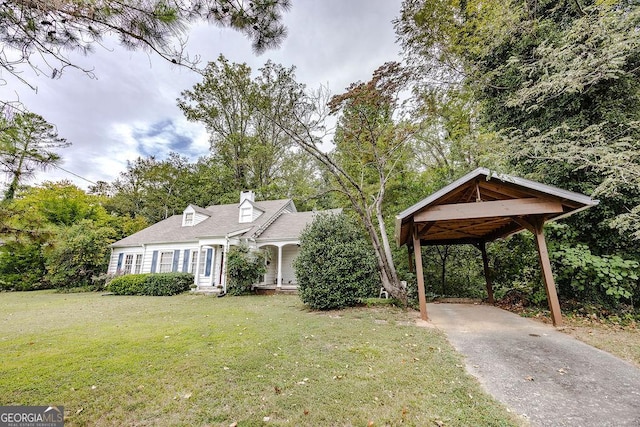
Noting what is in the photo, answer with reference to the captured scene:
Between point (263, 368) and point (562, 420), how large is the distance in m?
3.25

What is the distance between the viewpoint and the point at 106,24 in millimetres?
2789

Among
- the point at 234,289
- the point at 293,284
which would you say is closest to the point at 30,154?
the point at 234,289

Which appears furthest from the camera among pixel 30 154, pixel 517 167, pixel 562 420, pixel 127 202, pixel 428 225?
pixel 127 202

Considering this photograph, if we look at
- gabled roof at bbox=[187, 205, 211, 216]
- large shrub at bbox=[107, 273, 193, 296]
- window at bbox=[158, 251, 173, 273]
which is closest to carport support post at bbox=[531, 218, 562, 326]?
large shrub at bbox=[107, 273, 193, 296]

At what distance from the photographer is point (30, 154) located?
3.04 metres

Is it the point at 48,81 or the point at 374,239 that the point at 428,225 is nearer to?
the point at 374,239

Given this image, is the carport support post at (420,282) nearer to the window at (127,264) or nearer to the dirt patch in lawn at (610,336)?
the dirt patch in lawn at (610,336)

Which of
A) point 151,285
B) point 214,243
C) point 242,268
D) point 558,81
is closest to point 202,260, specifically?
point 214,243

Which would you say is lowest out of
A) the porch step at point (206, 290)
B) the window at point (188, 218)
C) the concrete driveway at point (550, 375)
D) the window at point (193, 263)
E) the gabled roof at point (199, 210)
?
the concrete driveway at point (550, 375)

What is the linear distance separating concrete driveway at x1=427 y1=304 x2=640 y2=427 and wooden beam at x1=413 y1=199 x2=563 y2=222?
96.6 inches

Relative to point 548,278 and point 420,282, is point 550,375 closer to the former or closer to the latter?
point 548,278

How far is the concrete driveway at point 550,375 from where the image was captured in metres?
2.52

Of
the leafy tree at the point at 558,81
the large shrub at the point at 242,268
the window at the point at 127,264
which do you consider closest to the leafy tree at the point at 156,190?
the window at the point at 127,264

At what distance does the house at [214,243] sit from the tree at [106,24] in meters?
10.7
